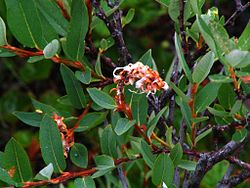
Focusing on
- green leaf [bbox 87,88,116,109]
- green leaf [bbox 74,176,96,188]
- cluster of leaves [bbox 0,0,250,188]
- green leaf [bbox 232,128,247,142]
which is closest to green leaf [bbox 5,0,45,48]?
cluster of leaves [bbox 0,0,250,188]

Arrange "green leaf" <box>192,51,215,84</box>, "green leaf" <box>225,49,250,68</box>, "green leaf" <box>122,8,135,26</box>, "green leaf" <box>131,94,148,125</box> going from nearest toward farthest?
1. "green leaf" <box>225,49,250,68</box>
2. "green leaf" <box>192,51,215,84</box>
3. "green leaf" <box>131,94,148,125</box>
4. "green leaf" <box>122,8,135,26</box>

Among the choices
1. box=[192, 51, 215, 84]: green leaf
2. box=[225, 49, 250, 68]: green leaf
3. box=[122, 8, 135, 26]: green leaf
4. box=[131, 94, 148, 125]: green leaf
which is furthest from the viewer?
box=[122, 8, 135, 26]: green leaf

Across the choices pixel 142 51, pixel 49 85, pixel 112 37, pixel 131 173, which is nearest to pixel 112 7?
pixel 112 37

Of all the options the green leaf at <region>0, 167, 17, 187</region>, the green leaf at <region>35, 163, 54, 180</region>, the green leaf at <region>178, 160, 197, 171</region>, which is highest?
the green leaf at <region>35, 163, 54, 180</region>

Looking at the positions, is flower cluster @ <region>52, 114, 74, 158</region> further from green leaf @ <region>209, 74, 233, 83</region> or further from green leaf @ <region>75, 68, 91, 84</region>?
green leaf @ <region>209, 74, 233, 83</region>

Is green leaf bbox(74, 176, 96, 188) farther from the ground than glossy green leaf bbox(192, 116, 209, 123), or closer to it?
closer to it

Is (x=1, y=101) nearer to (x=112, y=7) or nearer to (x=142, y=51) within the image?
(x=142, y=51)
